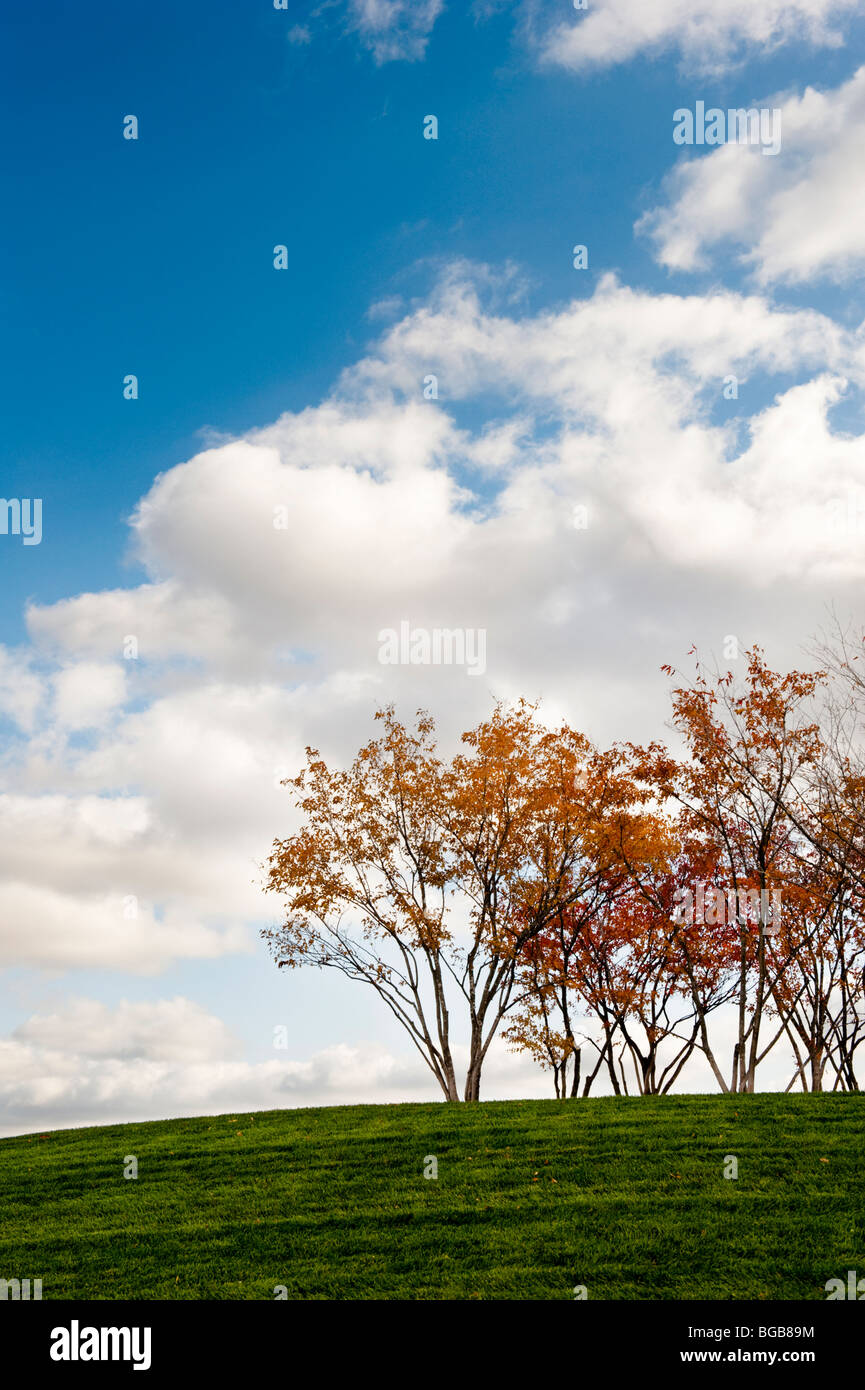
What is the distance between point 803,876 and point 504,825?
884 cm

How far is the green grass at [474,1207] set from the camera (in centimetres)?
938

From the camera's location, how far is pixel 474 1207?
37.2 ft

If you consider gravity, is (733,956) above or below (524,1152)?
above

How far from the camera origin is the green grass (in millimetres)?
9383

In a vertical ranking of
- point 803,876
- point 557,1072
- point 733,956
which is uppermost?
point 803,876

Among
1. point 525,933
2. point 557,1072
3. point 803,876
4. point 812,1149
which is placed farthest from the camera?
point 557,1072
